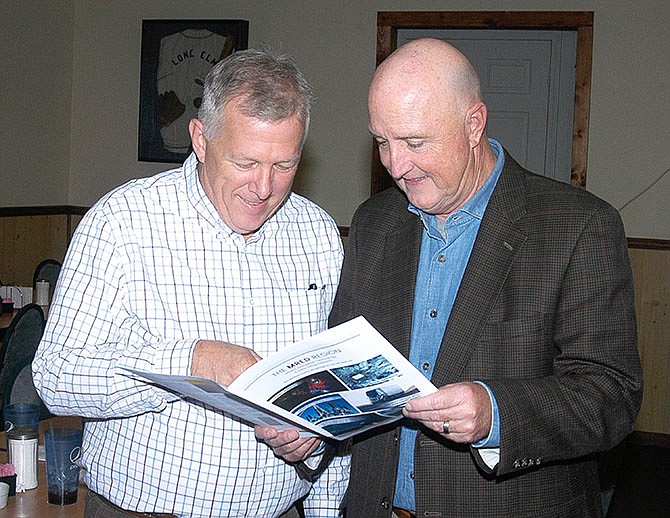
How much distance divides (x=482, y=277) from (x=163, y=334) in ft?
2.22

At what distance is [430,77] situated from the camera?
1990 mm

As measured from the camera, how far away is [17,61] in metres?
7.12

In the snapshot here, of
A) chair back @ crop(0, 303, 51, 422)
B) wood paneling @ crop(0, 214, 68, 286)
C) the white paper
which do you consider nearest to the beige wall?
wood paneling @ crop(0, 214, 68, 286)

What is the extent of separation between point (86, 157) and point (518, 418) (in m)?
6.48

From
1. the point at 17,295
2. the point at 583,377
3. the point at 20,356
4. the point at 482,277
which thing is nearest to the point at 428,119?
the point at 482,277

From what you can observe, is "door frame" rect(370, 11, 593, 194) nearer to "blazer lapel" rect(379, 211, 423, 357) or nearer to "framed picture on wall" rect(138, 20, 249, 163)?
"framed picture on wall" rect(138, 20, 249, 163)

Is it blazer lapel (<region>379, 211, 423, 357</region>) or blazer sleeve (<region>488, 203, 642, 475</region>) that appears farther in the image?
blazer lapel (<region>379, 211, 423, 357</region>)

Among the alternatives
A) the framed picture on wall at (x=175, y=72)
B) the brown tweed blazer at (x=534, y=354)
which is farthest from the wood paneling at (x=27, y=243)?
the brown tweed blazer at (x=534, y=354)

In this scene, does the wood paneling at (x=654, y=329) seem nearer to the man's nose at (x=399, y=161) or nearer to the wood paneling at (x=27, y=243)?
the wood paneling at (x=27, y=243)

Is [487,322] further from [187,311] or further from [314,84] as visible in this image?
[314,84]

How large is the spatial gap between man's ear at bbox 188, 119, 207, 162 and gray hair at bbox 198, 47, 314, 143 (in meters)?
0.02

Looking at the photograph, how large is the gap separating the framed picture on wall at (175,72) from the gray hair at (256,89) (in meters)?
5.21

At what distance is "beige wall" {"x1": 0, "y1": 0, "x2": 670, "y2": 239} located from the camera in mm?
6383

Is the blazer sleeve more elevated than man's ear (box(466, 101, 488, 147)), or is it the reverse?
man's ear (box(466, 101, 488, 147))
